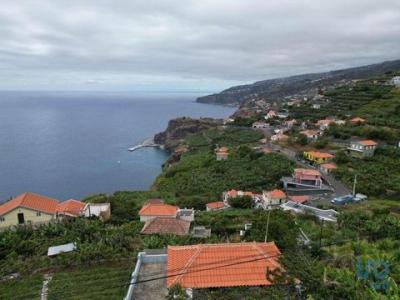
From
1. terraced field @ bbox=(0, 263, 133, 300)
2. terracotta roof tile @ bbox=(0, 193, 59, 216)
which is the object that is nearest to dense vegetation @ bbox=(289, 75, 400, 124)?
terracotta roof tile @ bbox=(0, 193, 59, 216)

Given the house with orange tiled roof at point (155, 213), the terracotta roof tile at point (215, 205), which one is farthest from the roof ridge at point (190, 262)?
the terracotta roof tile at point (215, 205)

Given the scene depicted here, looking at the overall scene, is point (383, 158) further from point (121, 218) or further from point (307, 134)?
point (121, 218)

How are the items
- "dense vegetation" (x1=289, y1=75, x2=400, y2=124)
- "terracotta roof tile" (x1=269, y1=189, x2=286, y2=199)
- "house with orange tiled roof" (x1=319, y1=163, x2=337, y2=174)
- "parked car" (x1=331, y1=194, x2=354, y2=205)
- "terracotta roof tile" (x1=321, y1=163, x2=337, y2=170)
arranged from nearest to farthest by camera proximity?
"parked car" (x1=331, y1=194, x2=354, y2=205) → "terracotta roof tile" (x1=269, y1=189, x2=286, y2=199) → "house with orange tiled roof" (x1=319, y1=163, x2=337, y2=174) → "terracotta roof tile" (x1=321, y1=163, x2=337, y2=170) → "dense vegetation" (x1=289, y1=75, x2=400, y2=124)

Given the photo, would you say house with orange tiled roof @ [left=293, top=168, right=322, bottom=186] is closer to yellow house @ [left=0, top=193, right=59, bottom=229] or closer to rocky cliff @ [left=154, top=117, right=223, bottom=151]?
yellow house @ [left=0, top=193, right=59, bottom=229]

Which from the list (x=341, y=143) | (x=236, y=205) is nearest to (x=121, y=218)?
(x=236, y=205)

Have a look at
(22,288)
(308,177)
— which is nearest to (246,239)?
(22,288)

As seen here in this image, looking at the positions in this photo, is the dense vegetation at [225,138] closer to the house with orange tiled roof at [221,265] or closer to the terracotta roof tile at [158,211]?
the terracotta roof tile at [158,211]
